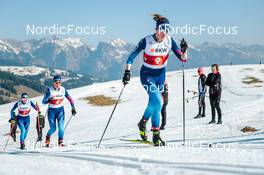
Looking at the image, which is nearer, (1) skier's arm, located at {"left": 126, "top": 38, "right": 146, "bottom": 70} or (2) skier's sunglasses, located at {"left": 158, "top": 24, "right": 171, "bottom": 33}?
(2) skier's sunglasses, located at {"left": 158, "top": 24, "right": 171, "bottom": 33}

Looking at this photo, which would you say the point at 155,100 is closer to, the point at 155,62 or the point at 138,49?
the point at 155,62

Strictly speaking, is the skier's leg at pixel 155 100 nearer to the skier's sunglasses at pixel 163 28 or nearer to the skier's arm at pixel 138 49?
the skier's arm at pixel 138 49

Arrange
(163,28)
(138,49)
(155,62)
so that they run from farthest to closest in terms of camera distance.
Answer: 1. (138,49)
2. (155,62)
3. (163,28)

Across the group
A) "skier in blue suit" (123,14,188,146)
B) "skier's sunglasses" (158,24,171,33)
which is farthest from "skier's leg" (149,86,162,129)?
"skier's sunglasses" (158,24,171,33)

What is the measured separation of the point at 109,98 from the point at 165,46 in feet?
111

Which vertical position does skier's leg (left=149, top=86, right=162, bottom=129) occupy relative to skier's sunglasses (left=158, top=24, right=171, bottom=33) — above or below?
below

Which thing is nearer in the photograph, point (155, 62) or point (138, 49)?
point (155, 62)

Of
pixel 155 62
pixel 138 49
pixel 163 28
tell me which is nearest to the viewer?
pixel 163 28

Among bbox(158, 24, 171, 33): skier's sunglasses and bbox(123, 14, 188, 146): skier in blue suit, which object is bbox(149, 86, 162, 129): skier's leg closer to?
bbox(123, 14, 188, 146): skier in blue suit

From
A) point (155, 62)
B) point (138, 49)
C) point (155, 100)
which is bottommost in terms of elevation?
point (155, 100)

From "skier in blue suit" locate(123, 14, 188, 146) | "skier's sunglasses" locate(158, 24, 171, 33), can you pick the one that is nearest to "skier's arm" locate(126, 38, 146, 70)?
"skier in blue suit" locate(123, 14, 188, 146)

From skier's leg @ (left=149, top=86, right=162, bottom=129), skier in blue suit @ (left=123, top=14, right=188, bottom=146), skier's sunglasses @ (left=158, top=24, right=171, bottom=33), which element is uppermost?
skier's sunglasses @ (left=158, top=24, right=171, bottom=33)

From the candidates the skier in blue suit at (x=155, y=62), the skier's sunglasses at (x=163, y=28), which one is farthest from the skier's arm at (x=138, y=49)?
the skier's sunglasses at (x=163, y=28)

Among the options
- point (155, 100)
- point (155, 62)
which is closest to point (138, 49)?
point (155, 62)
